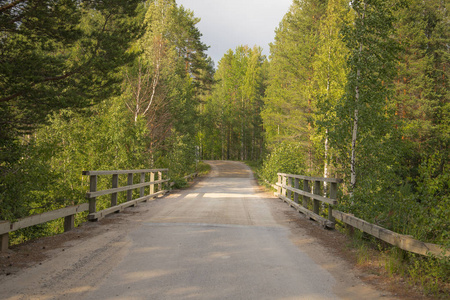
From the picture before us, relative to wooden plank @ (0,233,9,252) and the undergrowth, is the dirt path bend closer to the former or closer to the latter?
the undergrowth

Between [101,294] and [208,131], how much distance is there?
62138mm

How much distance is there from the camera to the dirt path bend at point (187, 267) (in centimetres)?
393

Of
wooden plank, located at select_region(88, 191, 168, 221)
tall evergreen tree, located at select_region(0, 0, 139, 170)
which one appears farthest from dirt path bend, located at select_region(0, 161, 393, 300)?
tall evergreen tree, located at select_region(0, 0, 139, 170)

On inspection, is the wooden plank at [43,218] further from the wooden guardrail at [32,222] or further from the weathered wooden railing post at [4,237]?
the weathered wooden railing post at [4,237]

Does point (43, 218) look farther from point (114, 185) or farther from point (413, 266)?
point (413, 266)

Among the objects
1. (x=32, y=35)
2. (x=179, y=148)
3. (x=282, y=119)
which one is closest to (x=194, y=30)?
(x=282, y=119)

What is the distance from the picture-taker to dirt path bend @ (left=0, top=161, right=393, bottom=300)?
3932 millimetres

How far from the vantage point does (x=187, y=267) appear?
15.8ft

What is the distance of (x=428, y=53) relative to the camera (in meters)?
28.0

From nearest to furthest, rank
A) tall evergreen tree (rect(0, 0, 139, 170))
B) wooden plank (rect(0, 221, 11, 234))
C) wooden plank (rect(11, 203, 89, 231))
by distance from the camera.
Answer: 1. wooden plank (rect(0, 221, 11, 234))
2. wooden plank (rect(11, 203, 89, 231))
3. tall evergreen tree (rect(0, 0, 139, 170))

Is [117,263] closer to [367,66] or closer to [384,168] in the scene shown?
[384,168]

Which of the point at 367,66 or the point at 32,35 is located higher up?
the point at 32,35

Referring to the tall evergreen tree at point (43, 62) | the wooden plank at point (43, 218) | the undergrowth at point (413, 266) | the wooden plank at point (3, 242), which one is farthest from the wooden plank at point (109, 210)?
the undergrowth at point (413, 266)

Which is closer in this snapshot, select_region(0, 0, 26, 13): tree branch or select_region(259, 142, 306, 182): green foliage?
select_region(0, 0, 26, 13): tree branch
